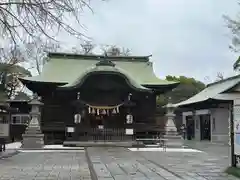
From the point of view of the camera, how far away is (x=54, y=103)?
101 feet

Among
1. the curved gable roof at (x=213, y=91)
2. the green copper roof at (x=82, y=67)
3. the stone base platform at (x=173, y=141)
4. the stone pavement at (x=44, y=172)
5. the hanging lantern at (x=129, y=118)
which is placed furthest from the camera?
the curved gable roof at (x=213, y=91)

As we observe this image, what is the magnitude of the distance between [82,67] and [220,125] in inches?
513

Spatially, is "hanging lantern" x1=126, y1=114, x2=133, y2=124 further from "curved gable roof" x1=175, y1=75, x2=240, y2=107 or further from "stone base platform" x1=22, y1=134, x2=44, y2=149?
"stone base platform" x1=22, y1=134, x2=44, y2=149

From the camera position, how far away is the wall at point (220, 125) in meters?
33.7

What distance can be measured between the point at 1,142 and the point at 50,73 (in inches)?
501

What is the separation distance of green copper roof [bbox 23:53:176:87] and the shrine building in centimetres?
32

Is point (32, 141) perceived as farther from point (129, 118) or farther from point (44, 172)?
point (44, 172)

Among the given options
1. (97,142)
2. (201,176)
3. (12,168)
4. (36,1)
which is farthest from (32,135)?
(36,1)

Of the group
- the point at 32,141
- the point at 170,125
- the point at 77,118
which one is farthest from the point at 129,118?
the point at 32,141

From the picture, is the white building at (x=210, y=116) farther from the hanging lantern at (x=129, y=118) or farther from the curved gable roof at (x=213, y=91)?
the hanging lantern at (x=129, y=118)

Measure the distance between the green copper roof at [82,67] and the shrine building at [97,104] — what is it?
12.5 inches

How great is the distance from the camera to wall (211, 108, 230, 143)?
110 feet

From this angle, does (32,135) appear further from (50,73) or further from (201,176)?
(201,176)

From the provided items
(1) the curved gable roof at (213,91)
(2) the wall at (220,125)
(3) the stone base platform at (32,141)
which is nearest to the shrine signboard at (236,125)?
(1) the curved gable roof at (213,91)
